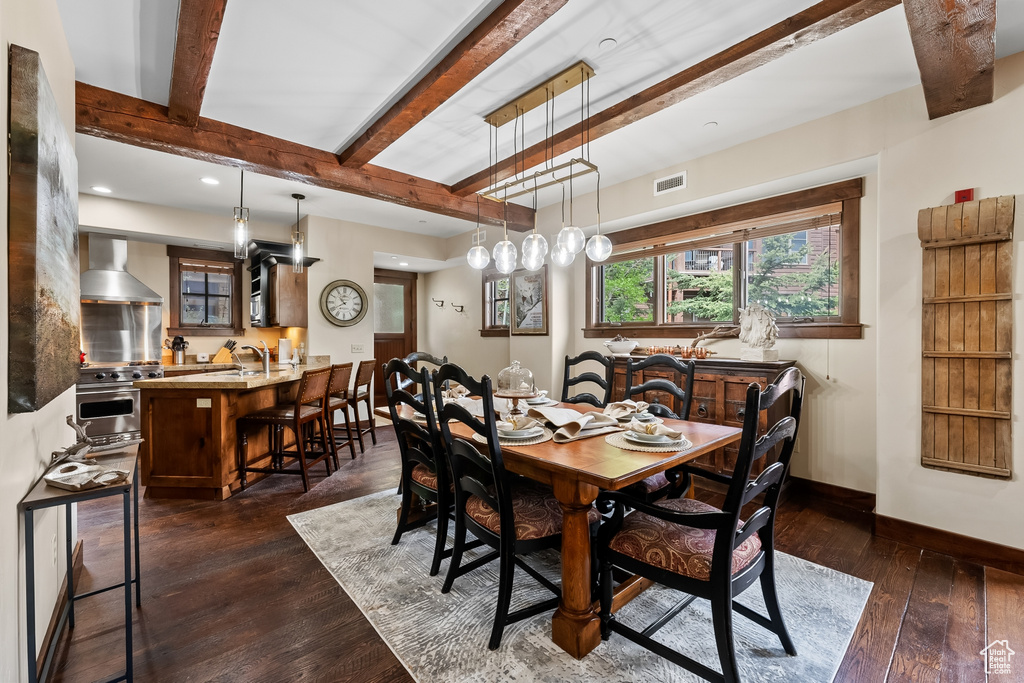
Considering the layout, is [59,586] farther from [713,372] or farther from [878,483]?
[878,483]

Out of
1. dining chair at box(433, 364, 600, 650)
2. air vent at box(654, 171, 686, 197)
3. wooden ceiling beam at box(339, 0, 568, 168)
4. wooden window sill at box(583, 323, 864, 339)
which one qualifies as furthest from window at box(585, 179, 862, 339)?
dining chair at box(433, 364, 600, 650)

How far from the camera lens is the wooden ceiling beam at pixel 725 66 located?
1896mm

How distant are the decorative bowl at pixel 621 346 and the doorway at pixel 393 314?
4.00 m

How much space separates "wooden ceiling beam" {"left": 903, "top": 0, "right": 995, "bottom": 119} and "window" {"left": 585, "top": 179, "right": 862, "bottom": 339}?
2.94ft

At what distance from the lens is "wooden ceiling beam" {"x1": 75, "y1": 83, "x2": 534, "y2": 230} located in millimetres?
2686

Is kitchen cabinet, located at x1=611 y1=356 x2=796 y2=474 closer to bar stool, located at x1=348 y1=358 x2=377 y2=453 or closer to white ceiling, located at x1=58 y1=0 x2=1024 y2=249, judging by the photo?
white ceiling, located at x1=58 y1=0 x2=1024 y2=249

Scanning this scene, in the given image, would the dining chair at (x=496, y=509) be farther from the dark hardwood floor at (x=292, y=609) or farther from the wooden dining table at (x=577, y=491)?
the dark hardwood floor at (x=292, y=609)

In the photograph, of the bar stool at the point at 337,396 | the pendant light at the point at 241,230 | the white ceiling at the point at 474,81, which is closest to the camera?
the white ceiling at the point at 474,81

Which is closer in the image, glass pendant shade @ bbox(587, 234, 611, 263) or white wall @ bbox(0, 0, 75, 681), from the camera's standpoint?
white wall @ bbox(0, 0, 75, 681)

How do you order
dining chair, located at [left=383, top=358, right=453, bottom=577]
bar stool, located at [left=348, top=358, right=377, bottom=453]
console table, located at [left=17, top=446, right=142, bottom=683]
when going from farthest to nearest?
bar stool, located at [left=348, top=358, right=377, bottom=453]
dining chair, located at [left=383, top=358, right=453, bottom=577]
console table, located at [left=17, top=446, right=142, bottom=683]

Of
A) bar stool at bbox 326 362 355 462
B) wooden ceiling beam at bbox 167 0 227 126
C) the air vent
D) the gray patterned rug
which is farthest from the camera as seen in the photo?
bar stool at bbox 326 362 355 462

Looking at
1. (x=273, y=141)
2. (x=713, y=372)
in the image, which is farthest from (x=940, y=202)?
(x=273, y=141)

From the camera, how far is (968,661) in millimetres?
1654

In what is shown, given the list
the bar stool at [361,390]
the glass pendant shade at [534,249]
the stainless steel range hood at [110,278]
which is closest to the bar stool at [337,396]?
the bar stool at [361,390]
